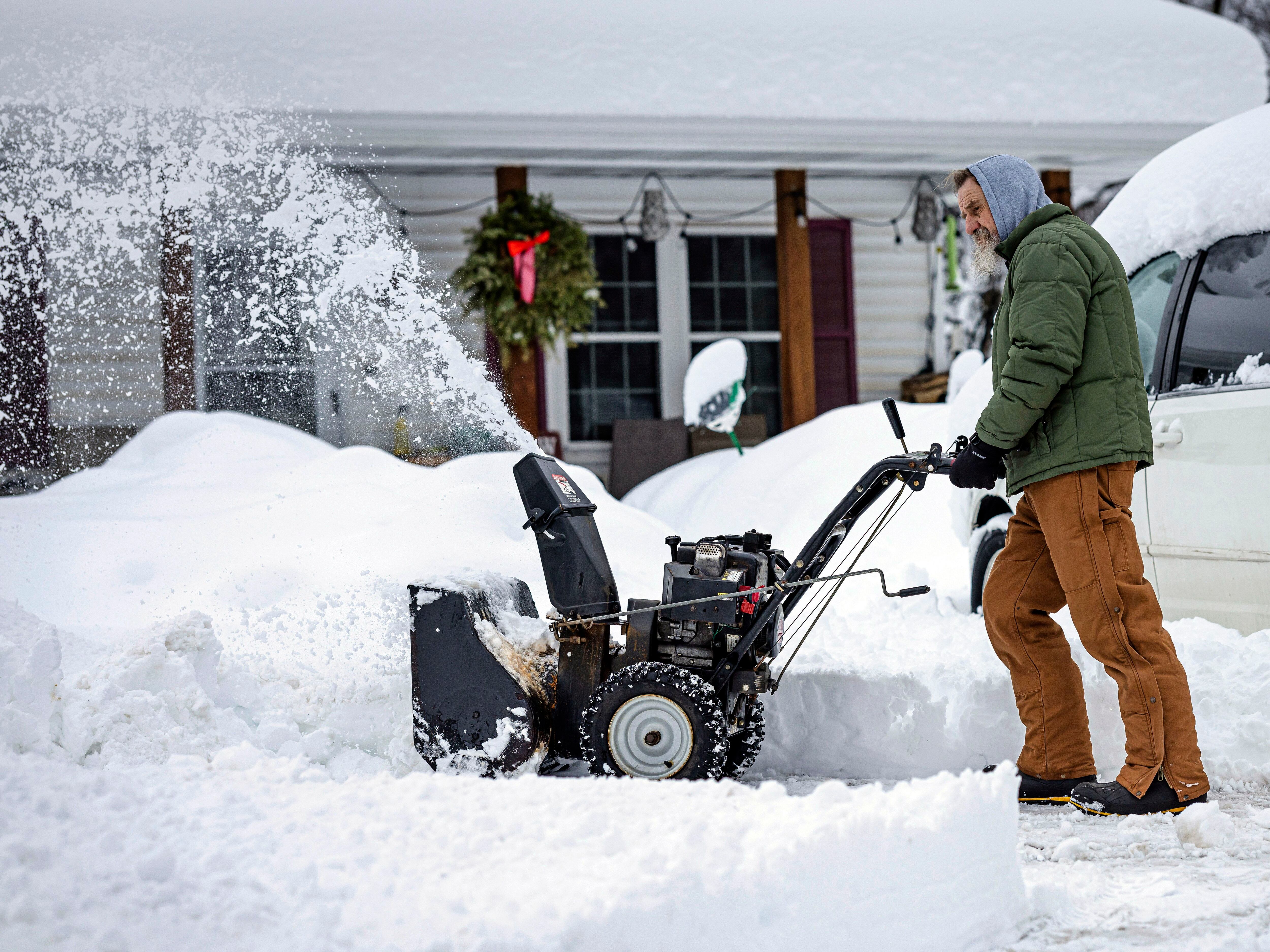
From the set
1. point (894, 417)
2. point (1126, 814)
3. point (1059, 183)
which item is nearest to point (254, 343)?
point (894, 417)

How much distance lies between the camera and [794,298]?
987 cm

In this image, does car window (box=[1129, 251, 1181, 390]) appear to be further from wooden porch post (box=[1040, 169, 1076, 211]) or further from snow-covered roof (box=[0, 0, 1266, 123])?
wooden porch post (box=[1040, 169, 1076, 211])

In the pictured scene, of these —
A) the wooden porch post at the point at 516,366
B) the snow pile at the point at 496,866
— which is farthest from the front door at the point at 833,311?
the snow pile at the point at 496,866

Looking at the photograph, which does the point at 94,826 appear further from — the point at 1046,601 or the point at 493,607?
the point at 1046,601

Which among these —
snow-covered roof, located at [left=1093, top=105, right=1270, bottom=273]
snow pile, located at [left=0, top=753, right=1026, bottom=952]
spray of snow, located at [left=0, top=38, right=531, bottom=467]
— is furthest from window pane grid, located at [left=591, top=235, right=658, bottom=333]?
snow pile, located at [left=0, top=753, right=1026, bottom=952]

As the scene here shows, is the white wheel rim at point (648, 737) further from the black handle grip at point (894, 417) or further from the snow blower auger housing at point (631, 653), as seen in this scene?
the black handle grip at point (894, 417)

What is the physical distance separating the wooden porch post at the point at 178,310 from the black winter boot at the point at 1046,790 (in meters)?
6.12

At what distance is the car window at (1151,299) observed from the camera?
402 centimetres

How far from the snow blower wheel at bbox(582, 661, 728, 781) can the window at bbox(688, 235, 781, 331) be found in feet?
28.0

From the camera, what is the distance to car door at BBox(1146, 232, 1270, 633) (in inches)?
135

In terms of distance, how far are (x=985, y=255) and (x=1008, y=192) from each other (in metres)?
0.20

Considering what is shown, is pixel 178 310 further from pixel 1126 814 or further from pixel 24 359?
pixel 1126 814

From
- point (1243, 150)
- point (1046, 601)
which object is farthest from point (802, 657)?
point (1243, 150)

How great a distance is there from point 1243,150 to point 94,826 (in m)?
3.81
